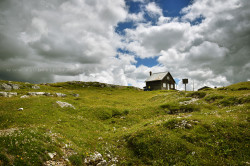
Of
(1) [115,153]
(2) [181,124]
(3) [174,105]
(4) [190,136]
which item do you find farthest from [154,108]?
(1) [115,153]

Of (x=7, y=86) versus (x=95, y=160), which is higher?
(x=7, y=86)

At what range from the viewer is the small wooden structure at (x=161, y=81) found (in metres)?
95.9

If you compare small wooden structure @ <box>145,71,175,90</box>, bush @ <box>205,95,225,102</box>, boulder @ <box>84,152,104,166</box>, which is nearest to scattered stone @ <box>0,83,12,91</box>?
boulder @ <box>84,152,104,166</box>

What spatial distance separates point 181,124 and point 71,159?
12.0m

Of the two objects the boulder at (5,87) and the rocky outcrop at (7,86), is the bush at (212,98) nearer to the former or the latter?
the rocky outcrop at (7,86)

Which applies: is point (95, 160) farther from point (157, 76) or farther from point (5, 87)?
point (157, 76)

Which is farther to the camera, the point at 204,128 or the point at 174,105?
the point at 174,105

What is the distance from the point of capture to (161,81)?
95.1 m

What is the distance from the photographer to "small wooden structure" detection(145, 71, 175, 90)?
315 feet

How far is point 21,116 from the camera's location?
19578mm

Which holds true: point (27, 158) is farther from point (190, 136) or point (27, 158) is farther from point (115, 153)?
point (190, 136)

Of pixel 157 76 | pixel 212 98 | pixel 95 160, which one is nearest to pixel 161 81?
pixel 157 76

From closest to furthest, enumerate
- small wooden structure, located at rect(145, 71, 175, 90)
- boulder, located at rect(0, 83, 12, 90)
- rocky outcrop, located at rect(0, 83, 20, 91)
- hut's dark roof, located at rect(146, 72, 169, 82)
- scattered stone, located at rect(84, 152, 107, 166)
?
1. scattered stone, located at rect(84, 152, 107, 166)
2. boulder, located at rect(0, 83, 12, 90)
3. rocky outcrop, located at rect(0, 83, 20, 91)
4. small wooden structure, located at rect(145, 71, 175, 90)
5. hut's dark roof, located at rect(146, 72, 169, 82)

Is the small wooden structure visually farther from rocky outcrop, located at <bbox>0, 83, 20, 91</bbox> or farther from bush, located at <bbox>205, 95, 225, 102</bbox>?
rocky outcrop, located at <bbox>0, 83, 20, 91</bbox>
